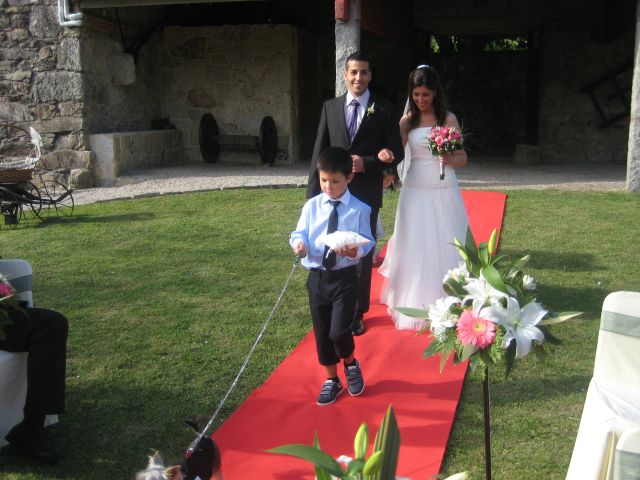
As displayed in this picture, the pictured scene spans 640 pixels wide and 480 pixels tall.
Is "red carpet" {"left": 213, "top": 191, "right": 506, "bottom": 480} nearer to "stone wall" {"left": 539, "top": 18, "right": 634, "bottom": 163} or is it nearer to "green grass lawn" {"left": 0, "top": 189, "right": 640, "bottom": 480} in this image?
"green grass lawn" {"left": 0, "top": 189, "right": 640, "bottom": 480}

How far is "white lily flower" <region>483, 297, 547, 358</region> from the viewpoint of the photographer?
7.71 feet

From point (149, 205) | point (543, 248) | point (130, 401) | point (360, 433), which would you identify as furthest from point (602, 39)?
point (360, 433)

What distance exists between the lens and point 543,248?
660 centimetres

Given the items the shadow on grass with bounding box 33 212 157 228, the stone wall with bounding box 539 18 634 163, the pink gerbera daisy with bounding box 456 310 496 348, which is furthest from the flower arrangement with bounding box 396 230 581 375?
the stone wall with bounding box 539 18 634 163

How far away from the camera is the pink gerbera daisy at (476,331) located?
7.66 feet

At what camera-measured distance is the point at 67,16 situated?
10203 mm

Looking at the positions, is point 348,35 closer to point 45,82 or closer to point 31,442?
point 45,82

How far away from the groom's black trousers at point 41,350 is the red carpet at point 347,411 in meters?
0.77

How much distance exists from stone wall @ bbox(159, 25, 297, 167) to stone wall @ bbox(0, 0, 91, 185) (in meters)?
2.72

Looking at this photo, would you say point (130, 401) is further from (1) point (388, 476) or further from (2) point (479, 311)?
(1) point (388, 476)

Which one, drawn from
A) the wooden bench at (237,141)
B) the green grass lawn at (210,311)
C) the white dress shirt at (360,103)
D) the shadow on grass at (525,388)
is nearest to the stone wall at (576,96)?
the green grass lawn at (210,311)

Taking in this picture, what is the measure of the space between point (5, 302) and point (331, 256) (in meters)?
1.55

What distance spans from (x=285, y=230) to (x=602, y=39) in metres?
8.18

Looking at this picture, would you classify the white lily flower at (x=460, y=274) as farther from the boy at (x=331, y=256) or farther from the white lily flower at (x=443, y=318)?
the boy at (x=331, y=256)
